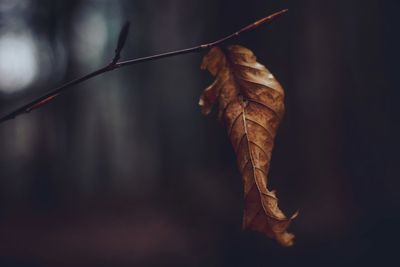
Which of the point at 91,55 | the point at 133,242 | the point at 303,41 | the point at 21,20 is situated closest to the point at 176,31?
the point at 91,55

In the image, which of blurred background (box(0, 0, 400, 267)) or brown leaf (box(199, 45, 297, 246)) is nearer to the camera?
brown leaf (box(199, 45, 297, 246))

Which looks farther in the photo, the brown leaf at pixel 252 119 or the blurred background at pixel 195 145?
the blurred background at pixel 195 145

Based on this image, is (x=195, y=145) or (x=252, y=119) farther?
(x=195, y=145)

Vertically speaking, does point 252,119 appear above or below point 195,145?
above

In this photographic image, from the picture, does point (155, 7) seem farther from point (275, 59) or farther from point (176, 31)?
point (275, 59)
